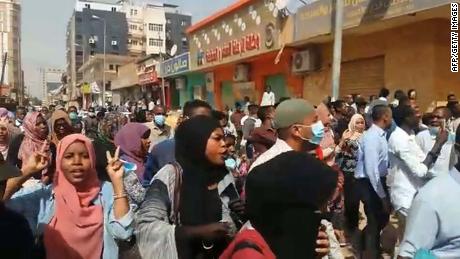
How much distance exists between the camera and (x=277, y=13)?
14.9 meters

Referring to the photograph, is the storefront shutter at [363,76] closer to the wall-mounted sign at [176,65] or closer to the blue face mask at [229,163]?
the blue face mask at [229,163]

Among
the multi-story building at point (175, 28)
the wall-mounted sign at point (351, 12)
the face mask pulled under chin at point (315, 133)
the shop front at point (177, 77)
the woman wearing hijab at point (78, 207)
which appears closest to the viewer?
the woman wearing hijab at point (78, 207)

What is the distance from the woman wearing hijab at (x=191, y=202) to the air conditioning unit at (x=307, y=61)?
12.0m

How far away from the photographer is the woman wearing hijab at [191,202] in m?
2.47

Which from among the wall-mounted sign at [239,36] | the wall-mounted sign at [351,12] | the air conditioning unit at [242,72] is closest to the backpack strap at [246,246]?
the wall-mounted sign at [351,12]

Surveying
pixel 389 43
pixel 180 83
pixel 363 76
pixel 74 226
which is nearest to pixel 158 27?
pixel 180 83

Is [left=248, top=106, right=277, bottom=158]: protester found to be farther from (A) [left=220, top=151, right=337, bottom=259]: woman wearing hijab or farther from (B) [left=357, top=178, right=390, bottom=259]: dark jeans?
(A) [left=220, top=151, right=337, bottom=259]: woman wearing hijab

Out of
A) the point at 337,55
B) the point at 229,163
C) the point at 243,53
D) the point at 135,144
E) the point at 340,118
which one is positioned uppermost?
the point at 243,53

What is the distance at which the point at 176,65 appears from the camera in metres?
26.4

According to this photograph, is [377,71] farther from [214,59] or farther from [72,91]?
[72,91]

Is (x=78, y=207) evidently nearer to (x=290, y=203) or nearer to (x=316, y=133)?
(x=290, y=203)

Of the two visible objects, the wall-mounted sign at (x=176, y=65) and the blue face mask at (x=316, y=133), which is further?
the wall-mounted sign at (x=176, y=65)

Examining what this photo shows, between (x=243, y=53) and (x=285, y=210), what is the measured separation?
1601 cm

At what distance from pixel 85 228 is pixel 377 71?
34.4ft
